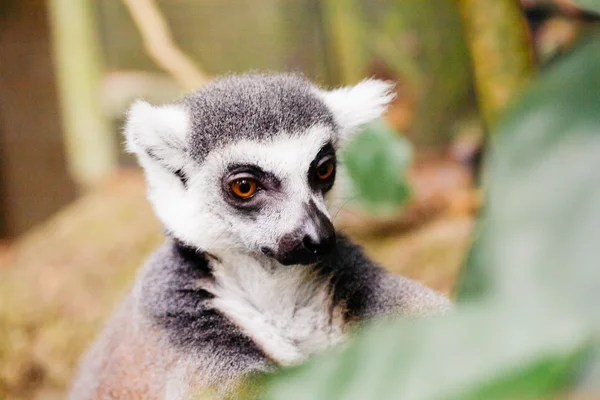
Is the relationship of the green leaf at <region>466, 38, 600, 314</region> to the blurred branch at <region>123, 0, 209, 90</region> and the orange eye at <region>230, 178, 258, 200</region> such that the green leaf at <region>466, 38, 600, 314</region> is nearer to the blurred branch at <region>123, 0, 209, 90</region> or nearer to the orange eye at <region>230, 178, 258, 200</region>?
the orange eye at <region>230, 178, 258, 200</region>

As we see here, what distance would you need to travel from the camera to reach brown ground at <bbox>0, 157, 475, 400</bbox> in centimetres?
362

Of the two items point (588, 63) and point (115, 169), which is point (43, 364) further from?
point (588, 63)

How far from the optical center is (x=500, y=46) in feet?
7.51

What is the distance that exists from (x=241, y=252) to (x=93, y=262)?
8.22 feet

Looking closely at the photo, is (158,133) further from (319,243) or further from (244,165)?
(319,243)

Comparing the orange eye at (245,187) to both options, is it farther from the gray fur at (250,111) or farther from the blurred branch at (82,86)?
the blurred branch at (82,86)

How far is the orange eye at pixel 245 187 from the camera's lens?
1962mm

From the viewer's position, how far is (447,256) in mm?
3863

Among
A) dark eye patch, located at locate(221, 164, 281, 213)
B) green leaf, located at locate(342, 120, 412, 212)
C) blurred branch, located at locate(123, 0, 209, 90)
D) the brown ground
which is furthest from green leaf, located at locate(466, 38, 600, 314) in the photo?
blurred branch, located at locate(123, 0, 209, 90)

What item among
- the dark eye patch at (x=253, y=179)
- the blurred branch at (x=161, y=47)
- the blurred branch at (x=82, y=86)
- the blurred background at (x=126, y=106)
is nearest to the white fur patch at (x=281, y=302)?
the dark eye patch at (x=253, y=179)

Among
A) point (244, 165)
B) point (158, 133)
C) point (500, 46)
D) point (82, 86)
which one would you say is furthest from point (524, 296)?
point (82, 86)

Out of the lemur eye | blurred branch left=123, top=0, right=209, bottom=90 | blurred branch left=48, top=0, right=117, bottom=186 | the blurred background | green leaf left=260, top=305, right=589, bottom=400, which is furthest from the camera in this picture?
blurred branch left=48, top=0, right=117, bottom=186

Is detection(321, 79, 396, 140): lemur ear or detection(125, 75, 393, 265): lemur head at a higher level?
detection(321, 79, 396, 140): lemur ear

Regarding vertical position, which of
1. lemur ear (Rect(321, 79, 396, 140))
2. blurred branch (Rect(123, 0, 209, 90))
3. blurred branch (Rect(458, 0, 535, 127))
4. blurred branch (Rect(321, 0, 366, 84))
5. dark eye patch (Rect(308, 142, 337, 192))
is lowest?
dark eye patch (Rect(308, 142, 337, 192))
